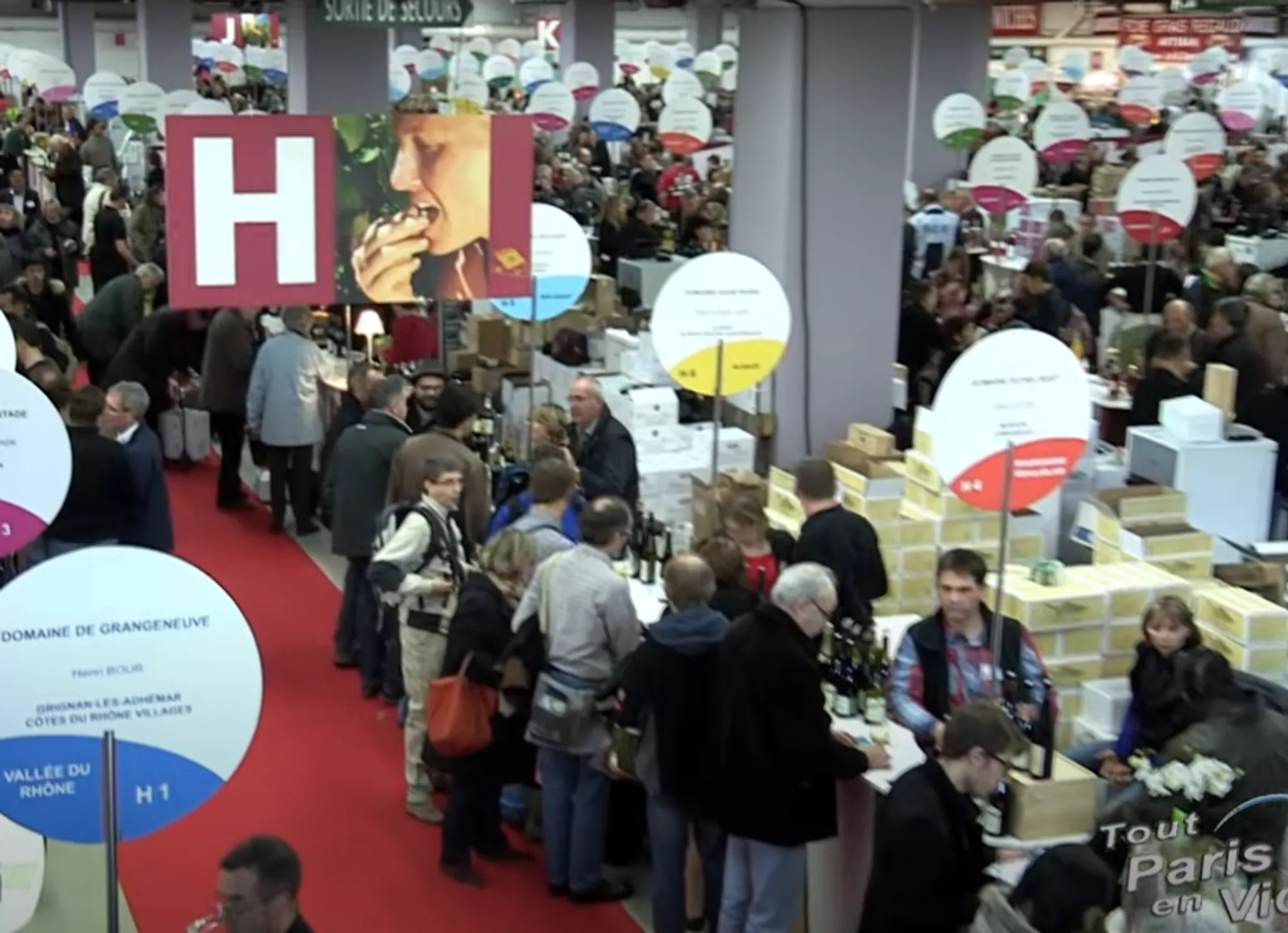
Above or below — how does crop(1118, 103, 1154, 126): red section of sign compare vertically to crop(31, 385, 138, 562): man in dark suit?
above

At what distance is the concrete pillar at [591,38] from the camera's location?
23.4m

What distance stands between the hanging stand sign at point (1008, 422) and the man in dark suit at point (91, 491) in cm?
324

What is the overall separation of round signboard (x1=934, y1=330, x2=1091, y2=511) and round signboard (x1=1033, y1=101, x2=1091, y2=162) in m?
12.3

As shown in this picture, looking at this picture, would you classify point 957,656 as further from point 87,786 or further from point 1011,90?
point 1011,90

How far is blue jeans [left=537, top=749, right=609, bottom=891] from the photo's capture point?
541 cm

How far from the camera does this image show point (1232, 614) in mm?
5836

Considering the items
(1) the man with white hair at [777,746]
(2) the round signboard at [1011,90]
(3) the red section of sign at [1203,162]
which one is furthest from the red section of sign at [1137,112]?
(1) the man with white hair at [777,746]

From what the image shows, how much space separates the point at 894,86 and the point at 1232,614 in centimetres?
354

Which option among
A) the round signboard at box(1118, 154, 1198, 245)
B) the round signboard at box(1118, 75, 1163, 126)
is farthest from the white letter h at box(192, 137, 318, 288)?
the round signboard at box(1118, 75, 1163, 126)

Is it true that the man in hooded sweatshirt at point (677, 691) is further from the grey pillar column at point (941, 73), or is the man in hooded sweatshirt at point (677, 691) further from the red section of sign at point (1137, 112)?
the red section of sign at point (1137, 112)

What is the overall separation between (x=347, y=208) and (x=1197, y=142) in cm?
1024

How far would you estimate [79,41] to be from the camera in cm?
2642

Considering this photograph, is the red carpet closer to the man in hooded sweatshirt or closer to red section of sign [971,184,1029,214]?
the man in hooded sweatshirt

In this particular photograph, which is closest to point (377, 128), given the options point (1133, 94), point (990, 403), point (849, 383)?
point (990, 403)
